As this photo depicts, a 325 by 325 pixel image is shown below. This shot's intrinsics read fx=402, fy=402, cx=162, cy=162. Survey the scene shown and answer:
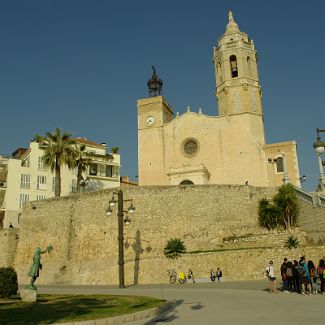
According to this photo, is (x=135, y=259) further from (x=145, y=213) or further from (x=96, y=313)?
(x=96, y=313)

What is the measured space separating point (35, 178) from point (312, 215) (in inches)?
1353

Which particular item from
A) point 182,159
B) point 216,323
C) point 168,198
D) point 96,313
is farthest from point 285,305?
point 182,159

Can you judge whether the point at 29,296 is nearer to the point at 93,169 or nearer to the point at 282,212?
the point at 282,212

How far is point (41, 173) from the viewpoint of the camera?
51406 mm

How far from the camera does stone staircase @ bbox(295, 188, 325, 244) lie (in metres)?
27.8

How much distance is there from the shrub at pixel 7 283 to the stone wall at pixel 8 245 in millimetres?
21757

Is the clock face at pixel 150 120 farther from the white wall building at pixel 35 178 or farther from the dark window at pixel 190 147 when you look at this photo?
the white wall building at pixel 35 178

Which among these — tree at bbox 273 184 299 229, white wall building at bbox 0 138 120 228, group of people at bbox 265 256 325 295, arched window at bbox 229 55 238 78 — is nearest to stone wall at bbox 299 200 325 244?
tree at bbox 273 184 299 229

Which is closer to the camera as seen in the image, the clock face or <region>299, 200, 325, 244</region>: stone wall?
<region>299, 200, 325, 244</region>: stone wall

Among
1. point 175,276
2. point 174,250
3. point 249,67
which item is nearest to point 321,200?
point 174,250

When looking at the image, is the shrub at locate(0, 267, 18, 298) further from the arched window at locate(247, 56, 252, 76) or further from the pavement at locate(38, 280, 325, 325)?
the arched window at locate(247, 56, 252, 76)

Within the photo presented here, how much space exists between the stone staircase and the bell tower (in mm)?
15760

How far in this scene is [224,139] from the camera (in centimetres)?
4431

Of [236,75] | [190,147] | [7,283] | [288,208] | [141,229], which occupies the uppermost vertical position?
[236,75]
